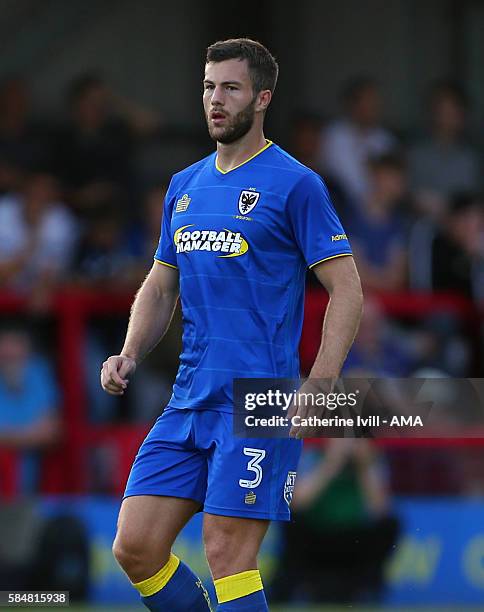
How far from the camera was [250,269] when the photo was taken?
5.47 metres

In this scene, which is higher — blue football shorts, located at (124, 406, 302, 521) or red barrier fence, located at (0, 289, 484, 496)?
red barrier fence, located at (0, 289, 484, 496)

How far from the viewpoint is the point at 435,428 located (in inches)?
348

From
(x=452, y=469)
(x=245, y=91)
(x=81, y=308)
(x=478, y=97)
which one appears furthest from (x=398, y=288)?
(x=245, y=91)

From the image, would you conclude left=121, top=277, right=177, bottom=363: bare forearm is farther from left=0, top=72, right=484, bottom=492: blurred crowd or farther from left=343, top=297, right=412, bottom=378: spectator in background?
left=0, top=72, right=484, bottom=492: blurred crowd

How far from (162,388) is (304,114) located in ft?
9.68

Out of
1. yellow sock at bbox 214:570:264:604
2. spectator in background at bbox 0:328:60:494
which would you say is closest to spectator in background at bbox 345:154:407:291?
spectator in background at bbox 0:328:60:494

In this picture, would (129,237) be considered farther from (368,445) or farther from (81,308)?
(368,445)

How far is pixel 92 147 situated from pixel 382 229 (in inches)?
90.6

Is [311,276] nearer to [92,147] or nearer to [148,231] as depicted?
[148,231]

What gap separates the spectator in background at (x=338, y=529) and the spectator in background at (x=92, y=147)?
2849 mm

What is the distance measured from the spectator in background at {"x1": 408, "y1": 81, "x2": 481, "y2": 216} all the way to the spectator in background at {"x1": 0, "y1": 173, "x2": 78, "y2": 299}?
3.03m

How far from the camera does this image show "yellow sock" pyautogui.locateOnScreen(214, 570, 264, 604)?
5352 millimetres

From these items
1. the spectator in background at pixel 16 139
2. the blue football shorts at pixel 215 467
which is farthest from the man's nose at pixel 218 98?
the spectator in background at pixel 16 139

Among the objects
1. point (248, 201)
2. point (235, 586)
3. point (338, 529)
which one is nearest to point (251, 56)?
point (248, 201)
